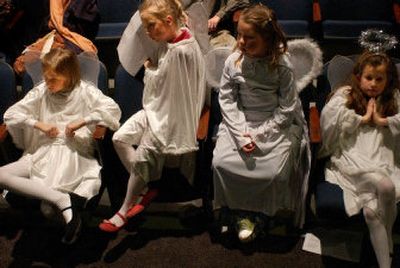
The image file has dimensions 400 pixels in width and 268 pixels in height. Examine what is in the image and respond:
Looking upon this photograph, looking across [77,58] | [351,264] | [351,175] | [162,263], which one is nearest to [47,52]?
[77,58]

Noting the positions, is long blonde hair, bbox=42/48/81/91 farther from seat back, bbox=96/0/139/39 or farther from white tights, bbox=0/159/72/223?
seat back, bbox=96/0/139/39

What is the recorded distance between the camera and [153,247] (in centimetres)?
259

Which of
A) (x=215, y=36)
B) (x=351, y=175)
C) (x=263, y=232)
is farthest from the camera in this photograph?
(x=215, y=36)

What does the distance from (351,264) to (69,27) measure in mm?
1958

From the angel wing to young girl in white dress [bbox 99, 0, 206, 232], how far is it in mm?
432

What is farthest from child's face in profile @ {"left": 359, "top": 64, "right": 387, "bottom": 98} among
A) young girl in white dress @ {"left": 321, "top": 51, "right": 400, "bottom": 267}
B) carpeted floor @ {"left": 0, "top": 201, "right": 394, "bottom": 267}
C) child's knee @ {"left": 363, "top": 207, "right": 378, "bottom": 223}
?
carpeted floor @ {"left": 0, "top": 201, "right": 394, "bottom": 267}

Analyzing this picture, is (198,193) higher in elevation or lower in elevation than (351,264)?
higher

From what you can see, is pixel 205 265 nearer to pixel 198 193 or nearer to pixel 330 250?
pixel 198 193

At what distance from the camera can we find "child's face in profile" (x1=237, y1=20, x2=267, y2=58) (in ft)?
7.47

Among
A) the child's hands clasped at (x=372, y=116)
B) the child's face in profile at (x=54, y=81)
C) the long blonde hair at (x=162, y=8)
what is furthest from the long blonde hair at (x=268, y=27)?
the child's face in profile at (x=54, y=81)

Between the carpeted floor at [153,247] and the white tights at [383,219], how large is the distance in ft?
0.57

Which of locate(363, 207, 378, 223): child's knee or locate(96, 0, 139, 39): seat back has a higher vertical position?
locate(96, 0, 139, 39): seat back

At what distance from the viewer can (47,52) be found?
104 inches

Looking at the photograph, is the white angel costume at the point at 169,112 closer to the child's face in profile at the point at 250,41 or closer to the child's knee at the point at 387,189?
the child's face in profile at the point at 250,41
